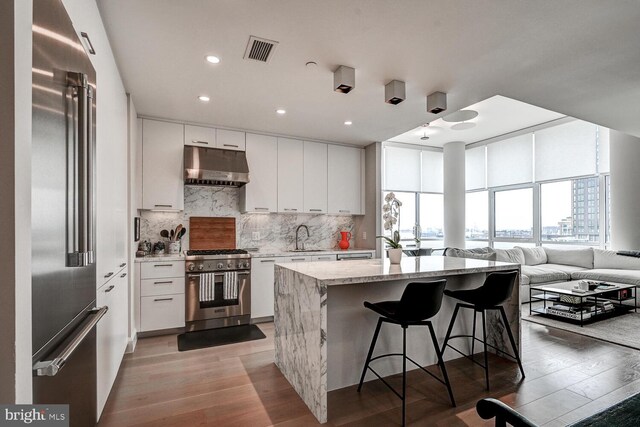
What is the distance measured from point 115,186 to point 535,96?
404cm

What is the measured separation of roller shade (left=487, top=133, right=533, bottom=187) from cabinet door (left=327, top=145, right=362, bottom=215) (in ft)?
11.4

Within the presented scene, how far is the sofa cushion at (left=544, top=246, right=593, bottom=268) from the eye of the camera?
5.46 metres

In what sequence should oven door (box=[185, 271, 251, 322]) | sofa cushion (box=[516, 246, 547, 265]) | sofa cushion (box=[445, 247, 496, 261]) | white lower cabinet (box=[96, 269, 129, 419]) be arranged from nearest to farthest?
white lower cabinet (box=[96, 269, 129, 419]) → oven door (box=[185, 271, 251, 322]) → sofa cushion (box=[445, 247, 496, 261]) → sofa cushion (box=[516, 246, 547, 265])

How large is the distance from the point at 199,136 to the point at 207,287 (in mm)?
1979

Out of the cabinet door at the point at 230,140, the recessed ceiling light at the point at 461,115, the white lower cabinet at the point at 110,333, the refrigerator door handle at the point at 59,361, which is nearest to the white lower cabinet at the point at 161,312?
the white lower cabinet at the point at 110,333

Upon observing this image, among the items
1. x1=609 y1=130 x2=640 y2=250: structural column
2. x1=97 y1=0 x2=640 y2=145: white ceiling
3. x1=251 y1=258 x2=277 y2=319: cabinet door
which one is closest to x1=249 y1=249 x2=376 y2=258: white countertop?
x1=251 y1=258 x2=277 y2=319: cabinet door

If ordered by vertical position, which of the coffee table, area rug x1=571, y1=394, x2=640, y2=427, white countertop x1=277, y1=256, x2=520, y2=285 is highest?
white countertop x1=277, y1=256, x2=520, y2=285

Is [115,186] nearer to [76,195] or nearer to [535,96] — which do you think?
[76,195]

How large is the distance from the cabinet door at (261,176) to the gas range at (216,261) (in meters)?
0.72

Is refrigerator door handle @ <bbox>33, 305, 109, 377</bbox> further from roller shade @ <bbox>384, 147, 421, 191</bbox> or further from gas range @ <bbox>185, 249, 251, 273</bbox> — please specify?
roller shade @ <bbox>384, 147, 421, 191</bbox>

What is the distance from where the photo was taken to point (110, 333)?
2266mm

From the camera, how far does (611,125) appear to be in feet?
14.0

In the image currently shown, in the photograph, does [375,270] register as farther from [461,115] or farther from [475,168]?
[475,168]
